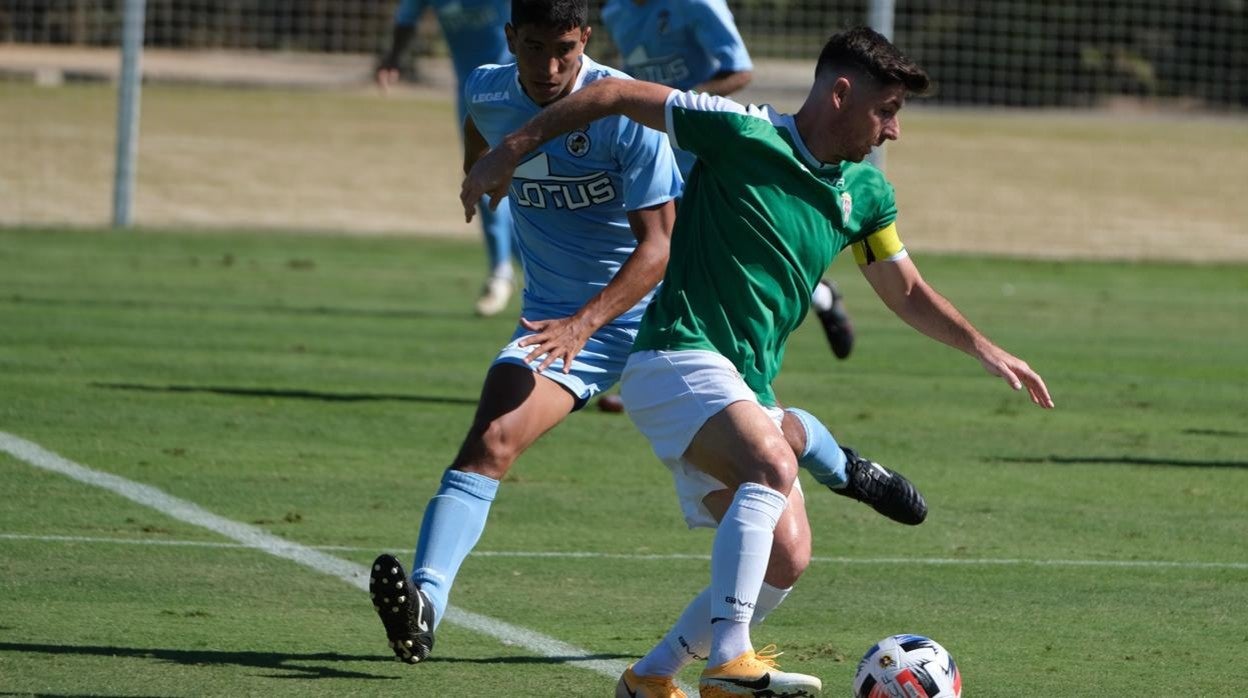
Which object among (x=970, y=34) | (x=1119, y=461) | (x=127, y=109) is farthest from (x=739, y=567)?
(x=970, y=34)

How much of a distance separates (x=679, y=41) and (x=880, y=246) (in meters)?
5.58

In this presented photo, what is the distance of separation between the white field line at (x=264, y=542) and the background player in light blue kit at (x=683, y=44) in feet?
13.3

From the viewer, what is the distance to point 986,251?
2317cm

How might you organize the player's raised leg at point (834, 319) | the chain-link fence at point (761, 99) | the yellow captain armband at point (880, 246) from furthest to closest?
the chain-link fence at point (761, 99) → the player's raised leg at point (834, 319) → the yellow captain armband at point (880, 246)

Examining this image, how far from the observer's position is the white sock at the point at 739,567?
17.3 feet

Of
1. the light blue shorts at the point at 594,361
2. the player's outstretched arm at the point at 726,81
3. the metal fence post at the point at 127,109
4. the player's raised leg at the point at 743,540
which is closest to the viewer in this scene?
the player's raised leg at the point at 743,540

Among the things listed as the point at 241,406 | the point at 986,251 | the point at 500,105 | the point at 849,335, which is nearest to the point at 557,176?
the point at 500,105

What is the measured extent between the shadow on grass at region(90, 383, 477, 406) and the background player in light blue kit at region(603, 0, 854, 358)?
6.84ft

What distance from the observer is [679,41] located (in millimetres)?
11445

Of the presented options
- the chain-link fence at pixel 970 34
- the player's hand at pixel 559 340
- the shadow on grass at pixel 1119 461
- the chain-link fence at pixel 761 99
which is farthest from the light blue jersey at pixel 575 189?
the chain-link fence at pixel 970 34

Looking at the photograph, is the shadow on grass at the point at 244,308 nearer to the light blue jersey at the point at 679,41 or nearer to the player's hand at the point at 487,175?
the light blue jersey at the point at 679,41

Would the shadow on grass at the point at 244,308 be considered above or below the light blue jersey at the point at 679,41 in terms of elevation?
below

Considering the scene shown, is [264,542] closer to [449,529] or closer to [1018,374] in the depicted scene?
[449,529]

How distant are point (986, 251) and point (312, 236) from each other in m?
7.36
